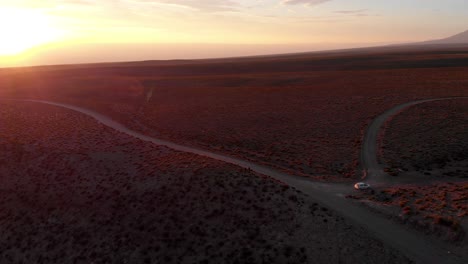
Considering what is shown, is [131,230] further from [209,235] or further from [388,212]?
[388,212]

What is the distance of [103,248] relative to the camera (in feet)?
73.9

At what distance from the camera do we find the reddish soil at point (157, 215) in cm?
2067

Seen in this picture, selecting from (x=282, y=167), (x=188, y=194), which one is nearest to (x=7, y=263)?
(x=188, y=194)

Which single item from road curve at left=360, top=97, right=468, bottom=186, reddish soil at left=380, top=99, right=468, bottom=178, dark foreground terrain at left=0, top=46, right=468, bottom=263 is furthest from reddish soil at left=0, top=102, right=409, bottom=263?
reddish soil at left=380, top=99, right=468, bottom=178

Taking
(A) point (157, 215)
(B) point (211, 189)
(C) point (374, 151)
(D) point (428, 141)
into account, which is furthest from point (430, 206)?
(A) point (157, 215)

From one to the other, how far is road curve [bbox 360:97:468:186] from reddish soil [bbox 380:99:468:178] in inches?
35.6

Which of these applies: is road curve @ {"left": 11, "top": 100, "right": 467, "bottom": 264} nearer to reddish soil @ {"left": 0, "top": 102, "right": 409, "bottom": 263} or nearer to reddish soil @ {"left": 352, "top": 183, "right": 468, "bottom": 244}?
reddish soil @ {"left": 0, "top": 102, "right": 409, "bottom": 263}

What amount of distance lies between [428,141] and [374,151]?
7657 millimetres

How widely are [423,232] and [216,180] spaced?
15843 millimetres

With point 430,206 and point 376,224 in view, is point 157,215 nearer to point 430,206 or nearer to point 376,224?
point 376,224

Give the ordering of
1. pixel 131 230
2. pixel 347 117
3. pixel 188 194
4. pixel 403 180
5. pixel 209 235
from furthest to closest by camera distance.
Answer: pixel 347 117
pixel 403 180
pixel 188 194
pixel 131 230
pixel 209 235

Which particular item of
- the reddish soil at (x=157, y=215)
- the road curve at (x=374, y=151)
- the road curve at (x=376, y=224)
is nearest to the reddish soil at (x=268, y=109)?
the road curve at (x=374, y=151)

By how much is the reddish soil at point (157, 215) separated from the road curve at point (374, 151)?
8.66 metres

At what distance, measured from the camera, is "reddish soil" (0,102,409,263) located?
20.7 metres
